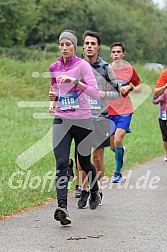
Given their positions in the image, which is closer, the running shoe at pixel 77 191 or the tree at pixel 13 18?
the running shoe at pixel 77 191

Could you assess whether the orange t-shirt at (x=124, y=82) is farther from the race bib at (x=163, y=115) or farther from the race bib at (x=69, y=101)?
the race bib at (x=69, y=101)

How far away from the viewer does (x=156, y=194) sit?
29.6ft

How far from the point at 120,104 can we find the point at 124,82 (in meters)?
0.40

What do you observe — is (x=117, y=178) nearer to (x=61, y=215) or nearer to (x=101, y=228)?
(x=101, y=228)

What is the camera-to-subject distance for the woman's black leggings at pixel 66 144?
6.79 meters

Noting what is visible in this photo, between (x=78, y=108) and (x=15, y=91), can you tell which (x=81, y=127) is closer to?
(x=78, y=108)

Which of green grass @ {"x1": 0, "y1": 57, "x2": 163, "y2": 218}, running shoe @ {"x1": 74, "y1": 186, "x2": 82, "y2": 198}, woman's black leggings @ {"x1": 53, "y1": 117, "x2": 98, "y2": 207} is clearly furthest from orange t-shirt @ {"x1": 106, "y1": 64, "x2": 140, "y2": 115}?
woman's black leggings @ {"x1": 53, "y1": 117, "x2": 98, "y2": 207}

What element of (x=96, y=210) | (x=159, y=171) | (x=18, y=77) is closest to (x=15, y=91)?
(x=18, y=77)

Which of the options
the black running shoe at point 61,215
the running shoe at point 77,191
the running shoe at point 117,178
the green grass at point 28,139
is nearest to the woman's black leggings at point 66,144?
the black running shoe at point 61,215

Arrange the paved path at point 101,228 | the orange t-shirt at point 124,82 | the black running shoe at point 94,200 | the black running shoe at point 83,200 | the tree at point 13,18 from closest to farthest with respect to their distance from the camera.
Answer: the paved path at point 101,228 < the black running shoe at point 94,200 < the black running shoe at point 83,200 < the orange t-shirt at point 124,82 < the tree at point 13,18

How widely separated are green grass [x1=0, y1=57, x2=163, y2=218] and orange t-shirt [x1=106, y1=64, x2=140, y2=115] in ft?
4.42

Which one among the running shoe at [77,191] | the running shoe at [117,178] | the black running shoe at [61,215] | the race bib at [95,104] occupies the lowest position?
the running shoe at [117,178]

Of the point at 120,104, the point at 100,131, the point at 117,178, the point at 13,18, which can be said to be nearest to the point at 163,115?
the point at 120,104

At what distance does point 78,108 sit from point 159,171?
499 cm
